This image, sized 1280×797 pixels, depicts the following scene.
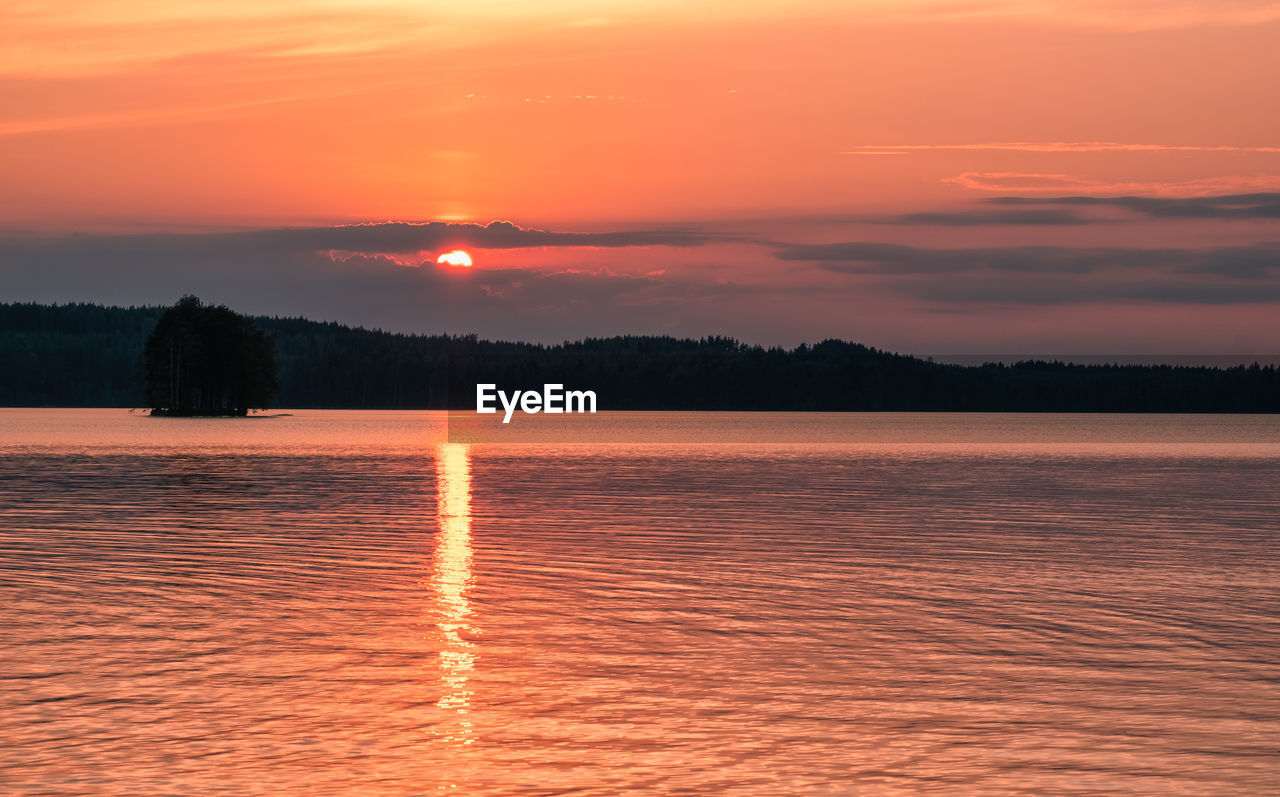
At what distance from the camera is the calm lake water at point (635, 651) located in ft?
48.5

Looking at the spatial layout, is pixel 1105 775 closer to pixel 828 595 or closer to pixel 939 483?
pixel 828 595

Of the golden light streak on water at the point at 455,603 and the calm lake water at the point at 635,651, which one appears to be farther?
the golden light streak on water at the point at 455,603

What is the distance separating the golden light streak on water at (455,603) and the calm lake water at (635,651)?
0.31ft

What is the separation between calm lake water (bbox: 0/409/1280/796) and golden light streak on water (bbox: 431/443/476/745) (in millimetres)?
95

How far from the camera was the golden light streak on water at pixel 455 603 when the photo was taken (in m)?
17.7

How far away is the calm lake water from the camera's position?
14.8 metres

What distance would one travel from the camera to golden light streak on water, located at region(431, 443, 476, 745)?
17719mm

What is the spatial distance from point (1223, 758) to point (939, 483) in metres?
56.2

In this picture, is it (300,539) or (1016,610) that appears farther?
(300,539)

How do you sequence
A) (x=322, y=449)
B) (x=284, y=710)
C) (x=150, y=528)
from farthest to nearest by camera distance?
(x=322, y=449), (x=150, y=528), (x=284, y=710)

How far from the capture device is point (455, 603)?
87.8 feet

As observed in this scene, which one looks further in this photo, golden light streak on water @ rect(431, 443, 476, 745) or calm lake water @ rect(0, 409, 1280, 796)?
golden light streak on water @ rect(431, 443, 476, 745)

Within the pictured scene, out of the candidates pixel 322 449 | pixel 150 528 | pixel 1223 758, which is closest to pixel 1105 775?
pixel 1223 758

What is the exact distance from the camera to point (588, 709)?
17453mm
